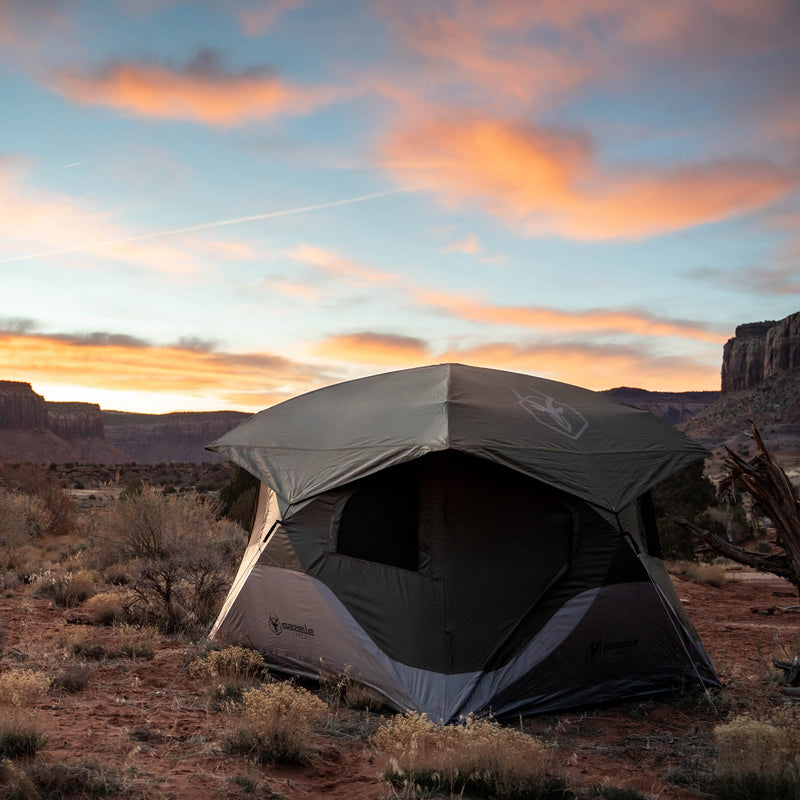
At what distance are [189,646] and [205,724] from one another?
250cm

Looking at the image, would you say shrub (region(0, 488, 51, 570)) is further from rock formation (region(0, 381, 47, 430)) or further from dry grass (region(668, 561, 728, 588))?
rock formation (region(0, 381, 47, 430))

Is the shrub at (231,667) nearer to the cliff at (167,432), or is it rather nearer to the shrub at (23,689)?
the shrub at (23,689)

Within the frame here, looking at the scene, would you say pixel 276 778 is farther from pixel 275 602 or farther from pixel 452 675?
pixel 275 602

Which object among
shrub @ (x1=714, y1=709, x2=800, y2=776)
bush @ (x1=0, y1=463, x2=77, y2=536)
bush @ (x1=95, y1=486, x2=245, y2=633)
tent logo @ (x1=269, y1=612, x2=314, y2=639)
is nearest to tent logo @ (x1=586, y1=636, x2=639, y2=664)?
shrub @ (x1=714, y1=709, x2=800, y2=776)

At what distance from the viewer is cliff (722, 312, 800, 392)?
3856 inches

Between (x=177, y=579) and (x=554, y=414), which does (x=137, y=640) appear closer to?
(x=177, y=579)

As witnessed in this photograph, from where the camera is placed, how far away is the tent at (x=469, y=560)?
6.75 m

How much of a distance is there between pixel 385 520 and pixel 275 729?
2.22m

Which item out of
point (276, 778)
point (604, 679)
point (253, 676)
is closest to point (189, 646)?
point (253, 676)

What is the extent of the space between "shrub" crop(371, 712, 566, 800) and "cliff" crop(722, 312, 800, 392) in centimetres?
9319

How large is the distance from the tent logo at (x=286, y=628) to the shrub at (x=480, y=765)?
88.3 inches

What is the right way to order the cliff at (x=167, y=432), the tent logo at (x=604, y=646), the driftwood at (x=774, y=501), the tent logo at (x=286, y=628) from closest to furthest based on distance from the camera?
the driftwood at (x=774, y=501) < the tent logo at (x=604, y=646) < the tent logo at (x=286, y=628) < the cliff at (x=167, y=432)

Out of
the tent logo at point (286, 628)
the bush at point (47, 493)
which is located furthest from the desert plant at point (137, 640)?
the bush at point (47, 493)

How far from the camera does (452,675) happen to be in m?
6.58
